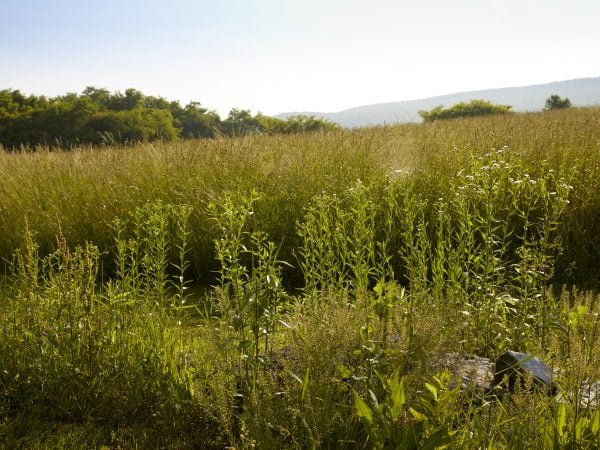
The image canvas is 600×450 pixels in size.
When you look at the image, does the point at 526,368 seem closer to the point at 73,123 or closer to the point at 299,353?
the point at 299,353

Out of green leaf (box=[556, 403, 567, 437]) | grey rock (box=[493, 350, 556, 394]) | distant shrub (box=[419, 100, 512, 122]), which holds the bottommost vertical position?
grey rock (box=[493, 350, 556, 394])

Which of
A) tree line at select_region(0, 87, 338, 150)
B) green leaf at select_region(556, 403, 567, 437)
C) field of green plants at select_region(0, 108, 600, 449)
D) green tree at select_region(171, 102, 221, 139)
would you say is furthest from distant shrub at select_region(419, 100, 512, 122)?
green leaf at select_region(556, 403, 567, 437)

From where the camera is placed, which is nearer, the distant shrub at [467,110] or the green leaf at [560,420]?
the green leaf at [560,420]

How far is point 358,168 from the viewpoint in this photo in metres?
6.30

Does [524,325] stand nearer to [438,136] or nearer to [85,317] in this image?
[85,317]

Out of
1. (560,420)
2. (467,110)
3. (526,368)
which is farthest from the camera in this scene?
(467,110)

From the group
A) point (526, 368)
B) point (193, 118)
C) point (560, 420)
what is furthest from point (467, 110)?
point (560, 420)

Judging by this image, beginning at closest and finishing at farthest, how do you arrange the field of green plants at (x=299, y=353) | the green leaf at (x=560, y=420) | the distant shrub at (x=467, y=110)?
the green leaf at (x=560, y=420) < the field of green plants at (x=299, y=353) < the distant shrub at (x=467, y=110)

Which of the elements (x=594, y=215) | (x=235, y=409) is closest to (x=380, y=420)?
(x=235, y=409)

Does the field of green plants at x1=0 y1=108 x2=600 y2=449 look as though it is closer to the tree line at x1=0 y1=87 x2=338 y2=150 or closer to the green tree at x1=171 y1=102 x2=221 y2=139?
the tree line at x1=0 y1=87 x2=338 y2=150

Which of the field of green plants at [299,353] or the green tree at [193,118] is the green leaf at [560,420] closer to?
the field of green plants at [299,353]

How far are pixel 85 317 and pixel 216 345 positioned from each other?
0.89 metres

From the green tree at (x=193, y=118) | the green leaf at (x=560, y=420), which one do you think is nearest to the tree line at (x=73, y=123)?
the green tree at (x=193, y=118)

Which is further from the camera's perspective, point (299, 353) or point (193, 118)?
point (193, 118)
